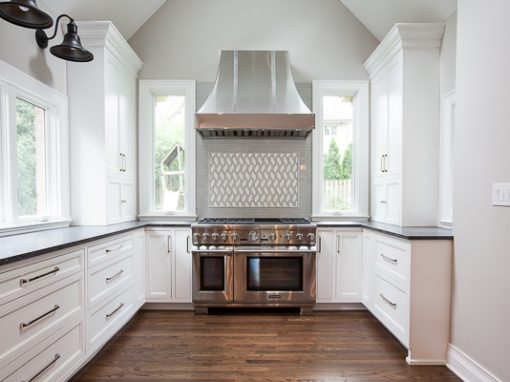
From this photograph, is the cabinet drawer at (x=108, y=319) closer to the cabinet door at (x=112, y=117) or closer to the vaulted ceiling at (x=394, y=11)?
the cabinet door at (x=112, y=117)

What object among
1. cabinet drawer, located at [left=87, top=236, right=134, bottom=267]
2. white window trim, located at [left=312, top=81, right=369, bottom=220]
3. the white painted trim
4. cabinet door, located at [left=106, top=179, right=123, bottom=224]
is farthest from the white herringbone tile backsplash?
the white painted trim

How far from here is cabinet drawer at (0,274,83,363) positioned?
1244 millimetres

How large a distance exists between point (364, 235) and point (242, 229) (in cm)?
124

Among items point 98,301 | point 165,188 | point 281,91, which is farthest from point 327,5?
point 98,301

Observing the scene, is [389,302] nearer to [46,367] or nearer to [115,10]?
[46,367]

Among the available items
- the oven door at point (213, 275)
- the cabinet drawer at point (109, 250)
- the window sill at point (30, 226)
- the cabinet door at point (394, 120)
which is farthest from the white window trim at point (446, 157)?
the window sill at point (30, 226)

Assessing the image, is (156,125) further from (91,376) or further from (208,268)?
(91,376)

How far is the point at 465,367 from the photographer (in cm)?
181

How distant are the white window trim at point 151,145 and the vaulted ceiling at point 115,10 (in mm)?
611

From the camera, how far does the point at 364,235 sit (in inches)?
112

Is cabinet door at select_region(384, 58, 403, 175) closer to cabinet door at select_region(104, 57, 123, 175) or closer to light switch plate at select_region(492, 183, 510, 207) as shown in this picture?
light switch plate at select_region(492, 183, 510, 207)

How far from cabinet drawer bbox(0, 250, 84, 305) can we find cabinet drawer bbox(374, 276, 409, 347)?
2.25 meters

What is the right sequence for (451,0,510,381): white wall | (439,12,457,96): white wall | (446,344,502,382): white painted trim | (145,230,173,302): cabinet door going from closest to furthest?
(451,0,510,381): white wall, (446,344,502,382): white painted trim, (439,12,457,96): white wall, (145,230,173,302): cabinet door

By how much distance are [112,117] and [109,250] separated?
1317mm
